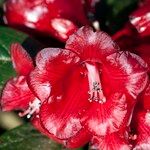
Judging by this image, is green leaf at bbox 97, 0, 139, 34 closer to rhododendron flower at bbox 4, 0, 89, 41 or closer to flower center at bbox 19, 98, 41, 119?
rhododendron flower at bbox 4, 0, 89, 41

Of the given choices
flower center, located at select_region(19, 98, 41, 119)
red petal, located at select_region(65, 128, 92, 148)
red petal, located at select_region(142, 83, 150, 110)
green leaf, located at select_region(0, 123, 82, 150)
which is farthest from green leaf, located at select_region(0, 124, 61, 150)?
red petal, located at select_region(142, 83, 150, 110)

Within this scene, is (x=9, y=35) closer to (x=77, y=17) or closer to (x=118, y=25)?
(x=77, y=17)

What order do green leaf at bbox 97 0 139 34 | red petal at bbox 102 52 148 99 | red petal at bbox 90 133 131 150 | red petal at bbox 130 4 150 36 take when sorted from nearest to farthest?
red petal at bbox 102 52 148 99, red petal at bbox 90 133 131 150, red petal at bbox 130 4 150 36, green leaf at bbox 97 0 139 34

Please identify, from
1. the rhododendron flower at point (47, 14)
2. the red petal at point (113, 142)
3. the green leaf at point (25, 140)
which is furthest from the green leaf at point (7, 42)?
the red petal at point (113, 142)

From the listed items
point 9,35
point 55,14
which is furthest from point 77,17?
point 9,35

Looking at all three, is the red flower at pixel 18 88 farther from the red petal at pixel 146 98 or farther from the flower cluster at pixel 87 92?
the red petal at pixel 146 98
